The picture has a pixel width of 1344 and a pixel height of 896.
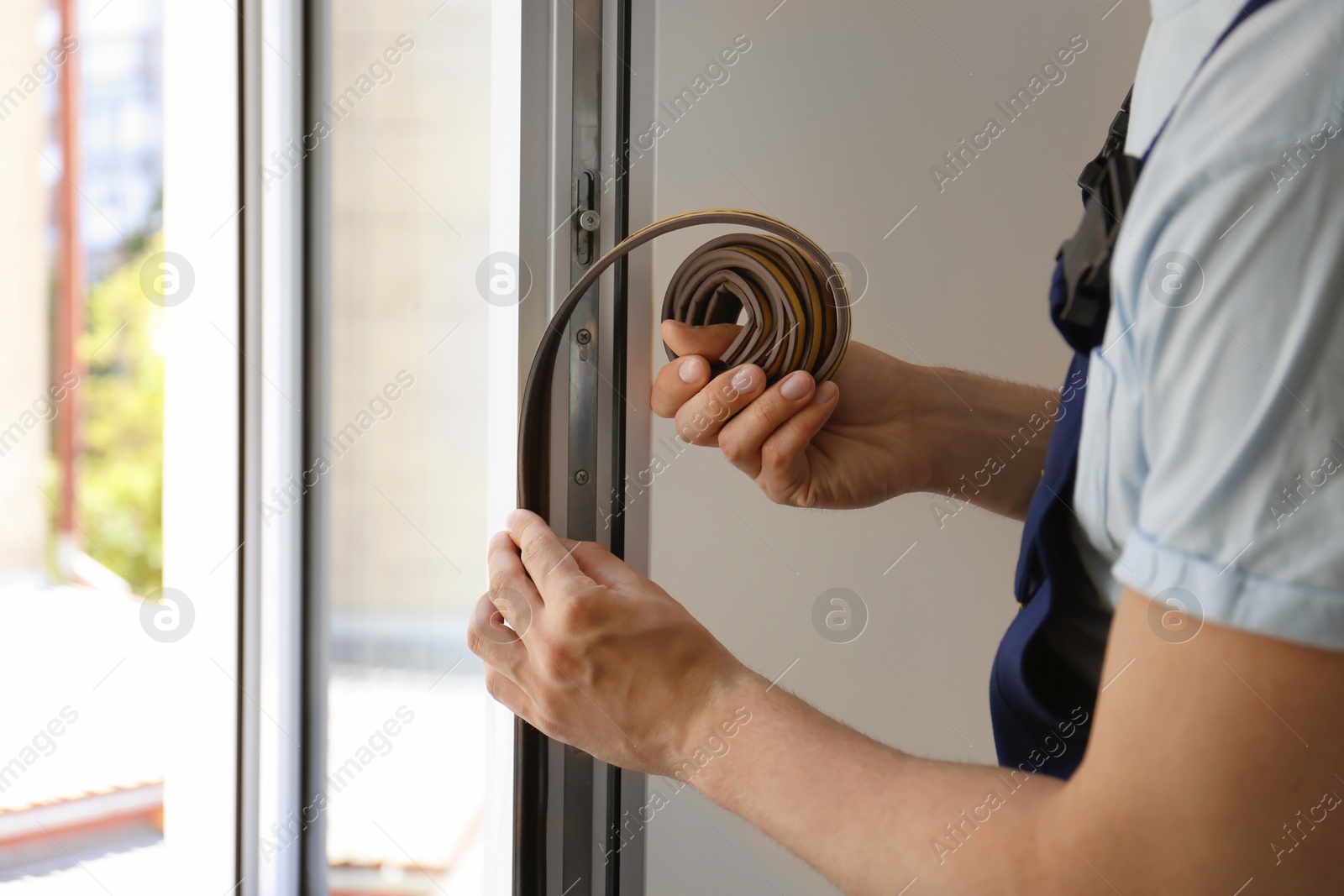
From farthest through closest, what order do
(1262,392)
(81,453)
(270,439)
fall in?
(270,439)
(81,453)
(1262,392)

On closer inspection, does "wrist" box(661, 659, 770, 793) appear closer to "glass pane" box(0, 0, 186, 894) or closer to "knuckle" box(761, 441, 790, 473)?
"knuckle" box(761, 441, 790, 473)

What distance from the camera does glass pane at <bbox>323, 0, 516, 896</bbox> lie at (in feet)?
2.74

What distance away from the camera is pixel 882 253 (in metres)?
0.76

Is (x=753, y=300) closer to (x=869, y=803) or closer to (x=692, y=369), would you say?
(x=692, y=369)

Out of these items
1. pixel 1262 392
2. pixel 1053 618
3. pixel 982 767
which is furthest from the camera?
pixel 1053 618

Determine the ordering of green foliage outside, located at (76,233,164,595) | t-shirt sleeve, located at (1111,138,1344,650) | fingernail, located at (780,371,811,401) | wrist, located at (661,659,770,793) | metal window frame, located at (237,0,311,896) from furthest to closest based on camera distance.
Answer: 1. metal window frame, located at (237,0,311,896)
2. green foliage outside, located at (76,233,164,595)
3. fingernail, located at (780,371,811,401)
4. wrist, located at (661,659,770,793)
5. t-shirt sleeve, located at (1111,138,1344,650)

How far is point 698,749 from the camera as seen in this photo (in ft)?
1.63

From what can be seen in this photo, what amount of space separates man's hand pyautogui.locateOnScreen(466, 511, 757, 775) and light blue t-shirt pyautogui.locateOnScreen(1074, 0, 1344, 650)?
0.27 metres

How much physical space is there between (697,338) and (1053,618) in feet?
1.11

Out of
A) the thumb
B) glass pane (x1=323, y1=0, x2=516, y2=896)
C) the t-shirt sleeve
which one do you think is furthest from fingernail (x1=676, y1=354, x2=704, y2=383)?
the t-shirt sleeve

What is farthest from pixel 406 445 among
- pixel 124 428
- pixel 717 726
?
pixel 717 726

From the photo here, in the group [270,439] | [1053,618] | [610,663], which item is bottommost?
[1053,618]

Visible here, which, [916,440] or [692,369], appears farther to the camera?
[916,440]

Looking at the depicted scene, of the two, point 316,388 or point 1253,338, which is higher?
point 316,388
